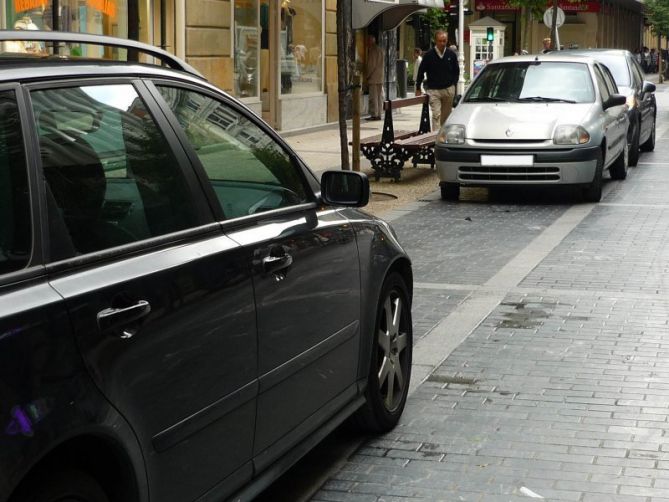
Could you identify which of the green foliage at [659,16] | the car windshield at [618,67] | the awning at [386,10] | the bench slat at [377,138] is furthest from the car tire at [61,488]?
the green foliage at [659,16]

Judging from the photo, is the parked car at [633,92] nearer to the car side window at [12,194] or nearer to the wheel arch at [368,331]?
the wheel arch at [368,331]

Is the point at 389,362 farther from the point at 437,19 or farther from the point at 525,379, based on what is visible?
the point at 437,19

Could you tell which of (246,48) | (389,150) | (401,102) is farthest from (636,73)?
(246,48)

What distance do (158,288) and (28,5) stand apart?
13.5m

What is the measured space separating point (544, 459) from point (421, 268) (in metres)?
4.95

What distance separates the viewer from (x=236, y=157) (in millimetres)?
4305

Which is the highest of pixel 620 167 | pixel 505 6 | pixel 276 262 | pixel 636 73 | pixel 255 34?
pixel 505 6

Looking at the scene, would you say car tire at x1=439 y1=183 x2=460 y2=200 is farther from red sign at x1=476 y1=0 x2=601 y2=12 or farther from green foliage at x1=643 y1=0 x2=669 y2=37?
green foliage at x1=643 y1=0 x2=669 y2=37

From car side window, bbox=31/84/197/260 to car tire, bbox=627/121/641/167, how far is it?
15964mm

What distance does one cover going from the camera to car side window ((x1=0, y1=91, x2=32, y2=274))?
2.91 m

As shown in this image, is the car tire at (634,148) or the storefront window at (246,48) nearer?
the car tire at (634,148)

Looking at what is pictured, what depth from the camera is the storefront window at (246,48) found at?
22297 mm

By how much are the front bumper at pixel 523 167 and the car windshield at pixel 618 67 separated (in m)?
6.06

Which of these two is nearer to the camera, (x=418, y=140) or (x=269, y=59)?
(x=418, y=140)
